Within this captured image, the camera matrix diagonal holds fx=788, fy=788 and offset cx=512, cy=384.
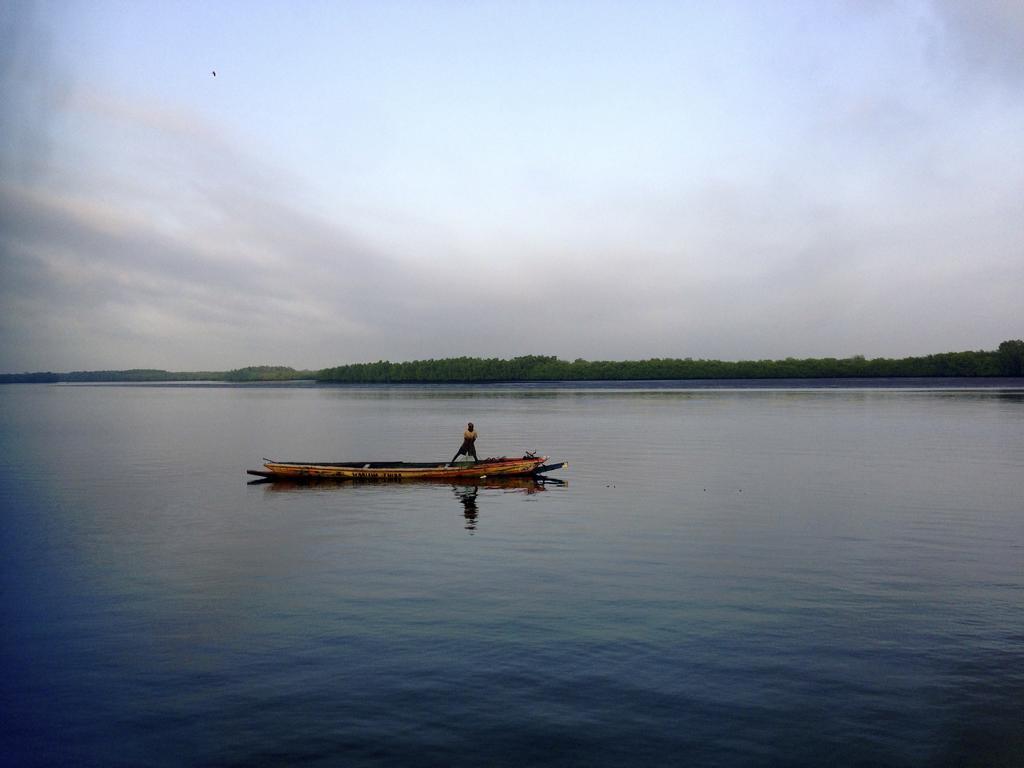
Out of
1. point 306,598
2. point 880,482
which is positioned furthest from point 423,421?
point 306,598

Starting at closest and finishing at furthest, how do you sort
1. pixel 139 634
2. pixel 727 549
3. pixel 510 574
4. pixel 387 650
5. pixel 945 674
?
pixel 945 674, pixel 387 650, pixel 139 634, pixel 510 574, pixel 727 549

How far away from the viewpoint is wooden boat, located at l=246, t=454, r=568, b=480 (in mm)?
37469

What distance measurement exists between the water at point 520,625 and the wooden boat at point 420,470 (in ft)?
5.63

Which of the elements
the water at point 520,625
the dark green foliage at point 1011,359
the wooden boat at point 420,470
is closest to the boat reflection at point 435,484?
the wooden boat at point 420,470

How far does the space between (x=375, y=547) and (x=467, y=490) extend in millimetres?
12386

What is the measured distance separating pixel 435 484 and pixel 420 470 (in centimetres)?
105

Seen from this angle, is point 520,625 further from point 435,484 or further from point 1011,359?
point 1011,359

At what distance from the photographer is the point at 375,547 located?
23.3 m

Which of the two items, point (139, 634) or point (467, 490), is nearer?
point (139, 634)

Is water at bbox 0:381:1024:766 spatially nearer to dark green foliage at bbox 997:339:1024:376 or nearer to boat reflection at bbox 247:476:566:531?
boat reflection at bbox 247:476:566:531

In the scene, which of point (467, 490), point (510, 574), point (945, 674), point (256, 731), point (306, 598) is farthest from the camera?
point (467, 490)

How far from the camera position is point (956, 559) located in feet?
68.6

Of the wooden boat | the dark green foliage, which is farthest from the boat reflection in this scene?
the dark green foliage

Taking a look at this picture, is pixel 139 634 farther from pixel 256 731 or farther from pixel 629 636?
pixel 629 636
